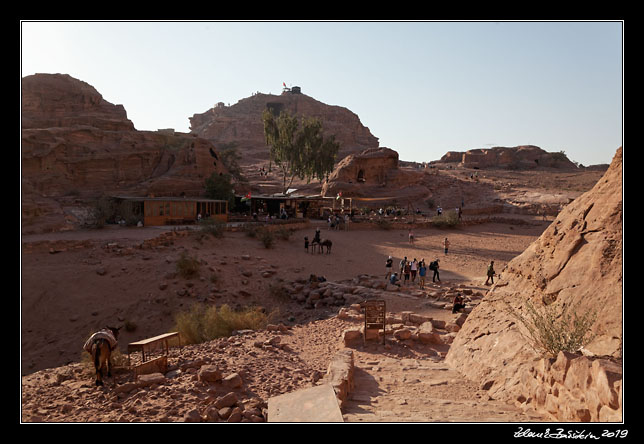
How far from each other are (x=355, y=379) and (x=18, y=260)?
16.6ft

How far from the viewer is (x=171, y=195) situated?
1287 inches

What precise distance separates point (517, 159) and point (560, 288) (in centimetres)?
7161

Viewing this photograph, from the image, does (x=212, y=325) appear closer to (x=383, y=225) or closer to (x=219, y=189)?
(x=383, y=225)

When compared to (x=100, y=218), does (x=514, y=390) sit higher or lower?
lower

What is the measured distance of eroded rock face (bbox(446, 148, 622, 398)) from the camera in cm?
508

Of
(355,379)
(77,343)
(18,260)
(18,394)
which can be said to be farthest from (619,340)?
(77,343)

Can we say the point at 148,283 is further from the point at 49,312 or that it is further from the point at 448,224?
the point at 448,224

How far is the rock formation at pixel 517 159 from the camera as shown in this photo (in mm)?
67625

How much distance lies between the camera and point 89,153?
32.0 metres

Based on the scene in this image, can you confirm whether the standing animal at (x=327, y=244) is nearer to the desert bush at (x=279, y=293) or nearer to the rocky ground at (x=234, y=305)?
the rocky ground at (x=234, y=305)

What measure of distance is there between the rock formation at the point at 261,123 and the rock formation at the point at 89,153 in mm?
40363

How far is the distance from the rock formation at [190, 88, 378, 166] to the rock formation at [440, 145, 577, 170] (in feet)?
90.2

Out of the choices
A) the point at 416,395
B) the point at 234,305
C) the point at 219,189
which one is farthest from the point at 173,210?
the point at 416,395

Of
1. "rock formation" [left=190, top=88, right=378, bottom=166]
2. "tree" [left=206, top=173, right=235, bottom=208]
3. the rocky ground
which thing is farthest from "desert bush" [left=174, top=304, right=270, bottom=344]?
"rock formation" [left=190, top=88, right=378, bottom=166]
